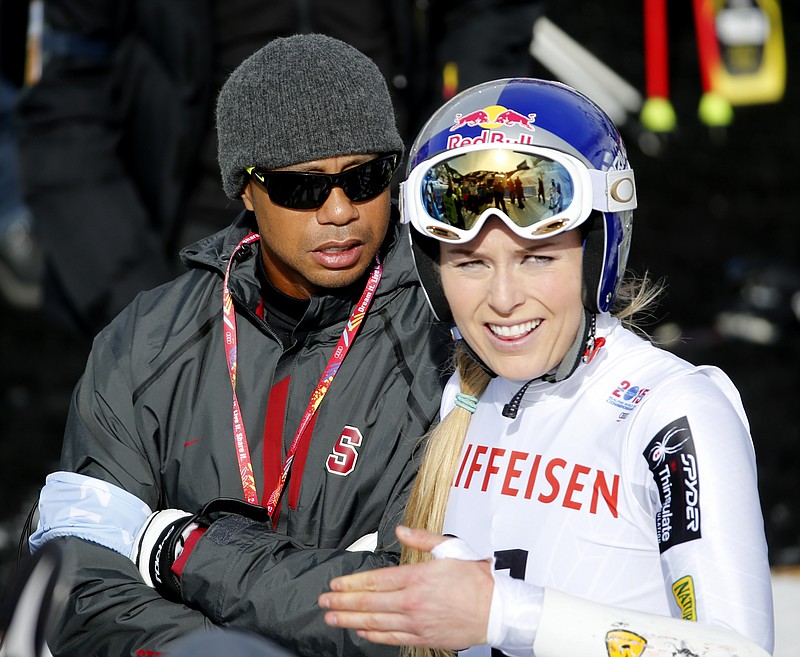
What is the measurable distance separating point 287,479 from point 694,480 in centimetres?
100

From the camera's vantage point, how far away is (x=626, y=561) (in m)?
2.45

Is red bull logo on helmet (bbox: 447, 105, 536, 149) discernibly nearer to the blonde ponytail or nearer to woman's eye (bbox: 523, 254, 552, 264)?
woman's eye (bbox: 523, 254, 552, 264)

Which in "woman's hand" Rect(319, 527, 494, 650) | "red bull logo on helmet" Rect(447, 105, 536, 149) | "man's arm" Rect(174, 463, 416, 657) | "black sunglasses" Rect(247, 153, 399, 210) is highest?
"red bull logo on helmet" Rect(447, 105, 536, 149)

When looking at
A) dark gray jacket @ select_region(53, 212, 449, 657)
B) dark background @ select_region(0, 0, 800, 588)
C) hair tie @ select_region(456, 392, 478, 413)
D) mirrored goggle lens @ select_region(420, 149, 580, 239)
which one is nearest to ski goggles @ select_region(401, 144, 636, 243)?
mirrored goggle lens @ select_region(420, 149, 580, 239)

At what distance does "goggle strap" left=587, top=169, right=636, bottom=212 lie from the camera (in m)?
2.58

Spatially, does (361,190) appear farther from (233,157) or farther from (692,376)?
(692,376)

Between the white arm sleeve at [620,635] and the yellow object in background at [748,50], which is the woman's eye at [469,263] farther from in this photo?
the yellow object in background at [748,50]

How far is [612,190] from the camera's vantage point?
8.59 feet

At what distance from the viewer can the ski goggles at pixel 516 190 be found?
2520mm

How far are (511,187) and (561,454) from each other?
1.75 ft

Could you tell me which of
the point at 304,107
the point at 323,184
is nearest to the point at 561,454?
the point at 323,184

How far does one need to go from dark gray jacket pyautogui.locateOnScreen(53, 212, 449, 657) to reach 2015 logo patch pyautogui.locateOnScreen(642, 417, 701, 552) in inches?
25.7

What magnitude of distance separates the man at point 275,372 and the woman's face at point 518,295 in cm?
40

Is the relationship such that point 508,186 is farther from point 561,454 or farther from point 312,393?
point 312,393
